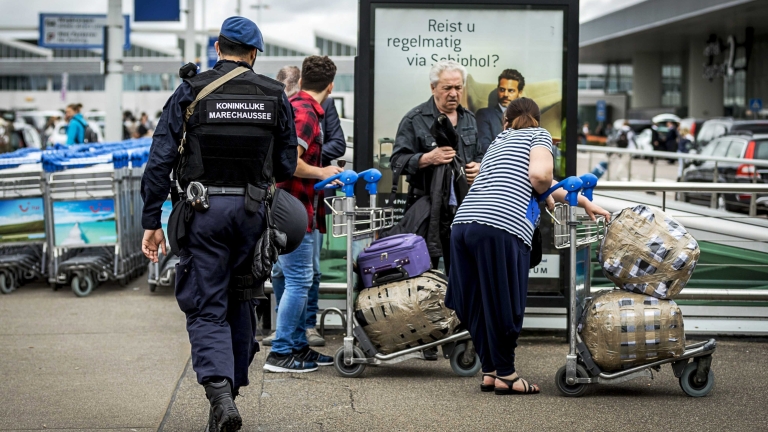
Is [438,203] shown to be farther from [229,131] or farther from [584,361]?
[229,131]

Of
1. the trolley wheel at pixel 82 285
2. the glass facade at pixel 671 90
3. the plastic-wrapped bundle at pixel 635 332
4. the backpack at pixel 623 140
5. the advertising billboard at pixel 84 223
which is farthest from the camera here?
the glass facade at pixel 671 90

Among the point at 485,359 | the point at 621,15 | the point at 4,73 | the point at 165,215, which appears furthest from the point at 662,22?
the point at 4,73

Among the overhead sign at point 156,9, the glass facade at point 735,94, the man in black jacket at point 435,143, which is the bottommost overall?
the man in black jacket at point 435,143

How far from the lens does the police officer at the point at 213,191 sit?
4617mm

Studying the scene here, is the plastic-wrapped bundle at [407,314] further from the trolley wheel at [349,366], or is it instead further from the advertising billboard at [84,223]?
the advertising billboard at [84,223]

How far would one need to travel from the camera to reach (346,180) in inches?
232

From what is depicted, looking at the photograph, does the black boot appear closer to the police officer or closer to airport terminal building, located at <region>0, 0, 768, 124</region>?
the police officer

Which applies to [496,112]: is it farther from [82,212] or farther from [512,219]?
[82,212]

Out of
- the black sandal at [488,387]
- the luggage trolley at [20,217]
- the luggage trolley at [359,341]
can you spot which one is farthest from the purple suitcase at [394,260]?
the luggage trolley at [20,217]

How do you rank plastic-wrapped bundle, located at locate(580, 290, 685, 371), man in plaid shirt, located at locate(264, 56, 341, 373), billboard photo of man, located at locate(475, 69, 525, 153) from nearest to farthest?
plastic-wrapped bundle, located at locate(580, 290, 685, 371)
man in plaid shirt, located at locate(264, 56, 341, 373)
billboard photo of man, located at locate(475, 69, 525, 153)

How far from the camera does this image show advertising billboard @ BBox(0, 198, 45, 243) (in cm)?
1024

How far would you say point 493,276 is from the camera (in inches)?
221

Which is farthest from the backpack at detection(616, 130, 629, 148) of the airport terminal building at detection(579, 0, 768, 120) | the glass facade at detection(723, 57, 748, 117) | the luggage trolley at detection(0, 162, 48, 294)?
the luggage trolley at detection(0, 162, 48, 294)

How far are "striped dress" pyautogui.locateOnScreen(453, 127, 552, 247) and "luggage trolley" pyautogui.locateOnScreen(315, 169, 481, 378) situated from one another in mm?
742
